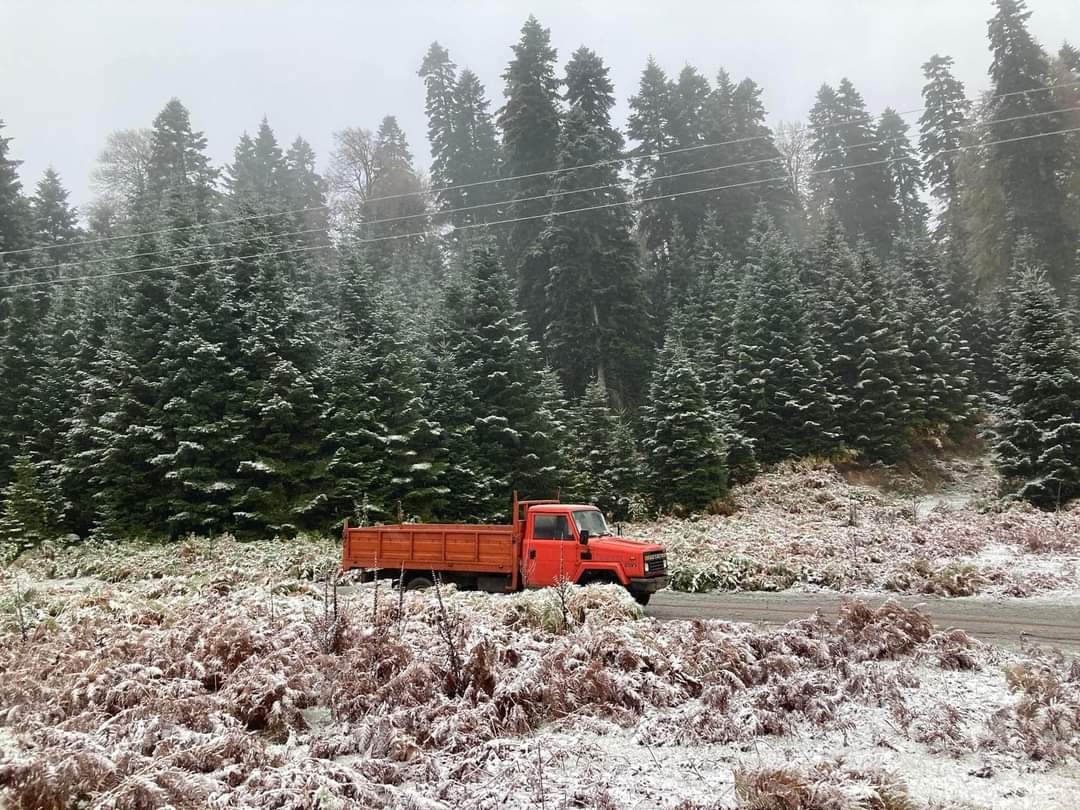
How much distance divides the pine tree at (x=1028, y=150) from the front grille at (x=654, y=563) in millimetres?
41133

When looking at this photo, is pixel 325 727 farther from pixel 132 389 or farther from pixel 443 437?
pixel 132 389

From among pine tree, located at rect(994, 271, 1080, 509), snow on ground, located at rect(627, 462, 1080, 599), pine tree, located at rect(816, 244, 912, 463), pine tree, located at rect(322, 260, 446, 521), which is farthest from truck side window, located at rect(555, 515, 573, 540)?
pine tree, located at rect(816, 244, 912, 463)

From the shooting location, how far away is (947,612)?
1368 cm

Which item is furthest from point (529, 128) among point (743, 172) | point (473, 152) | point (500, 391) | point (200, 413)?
point (200, 413)

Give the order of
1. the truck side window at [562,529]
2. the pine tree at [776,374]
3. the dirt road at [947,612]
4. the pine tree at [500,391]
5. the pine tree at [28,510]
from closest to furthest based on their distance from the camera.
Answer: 1. the dirt road at [947,612]
2. the truck side window at [562,529]
3. the pine tree at [28,510]
4. the pine tree at [500,391]
5. the pine tree at [776,374]

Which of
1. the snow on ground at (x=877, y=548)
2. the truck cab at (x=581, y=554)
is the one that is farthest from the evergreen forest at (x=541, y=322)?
the truck cab at (x=581, y=554)

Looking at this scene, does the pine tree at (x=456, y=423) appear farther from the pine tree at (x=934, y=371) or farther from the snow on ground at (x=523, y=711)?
the pine tree at (x=934, y=371)

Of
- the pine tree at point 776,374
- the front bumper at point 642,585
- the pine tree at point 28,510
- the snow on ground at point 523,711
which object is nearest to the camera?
the snow on ground at point 523,711

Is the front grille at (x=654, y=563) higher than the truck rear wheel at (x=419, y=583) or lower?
higher

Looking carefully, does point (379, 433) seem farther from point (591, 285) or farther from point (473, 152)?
point (473, 152)

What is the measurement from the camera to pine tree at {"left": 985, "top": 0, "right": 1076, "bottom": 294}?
42500 mm

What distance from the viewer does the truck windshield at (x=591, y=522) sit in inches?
589

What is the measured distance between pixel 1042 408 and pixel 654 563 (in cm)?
2293

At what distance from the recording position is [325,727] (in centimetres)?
709
